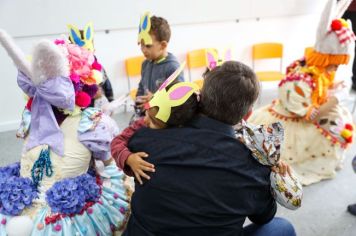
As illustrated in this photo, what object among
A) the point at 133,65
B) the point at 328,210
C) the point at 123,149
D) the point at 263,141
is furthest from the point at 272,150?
the point at 133,65

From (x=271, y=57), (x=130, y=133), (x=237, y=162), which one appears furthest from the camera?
(x=271, y=57)

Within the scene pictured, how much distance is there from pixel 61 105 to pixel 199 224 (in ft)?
2.41

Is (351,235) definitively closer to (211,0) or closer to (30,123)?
(30,123)

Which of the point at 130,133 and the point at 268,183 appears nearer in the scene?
the point at 268,183

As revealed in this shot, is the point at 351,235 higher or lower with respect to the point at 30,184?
lower

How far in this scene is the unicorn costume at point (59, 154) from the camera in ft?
4.31

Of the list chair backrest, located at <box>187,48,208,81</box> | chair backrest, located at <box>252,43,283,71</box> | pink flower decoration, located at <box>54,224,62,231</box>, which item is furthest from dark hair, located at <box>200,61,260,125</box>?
chair backrest, located at <box>252,43,283,71</box>

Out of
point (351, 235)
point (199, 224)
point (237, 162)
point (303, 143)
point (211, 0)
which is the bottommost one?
point (351, 235)

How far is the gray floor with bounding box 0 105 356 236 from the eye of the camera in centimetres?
204

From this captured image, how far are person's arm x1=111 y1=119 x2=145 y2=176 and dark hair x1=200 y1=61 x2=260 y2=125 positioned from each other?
307 mm

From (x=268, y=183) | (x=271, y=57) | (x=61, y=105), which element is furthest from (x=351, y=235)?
(x=271, y=57)

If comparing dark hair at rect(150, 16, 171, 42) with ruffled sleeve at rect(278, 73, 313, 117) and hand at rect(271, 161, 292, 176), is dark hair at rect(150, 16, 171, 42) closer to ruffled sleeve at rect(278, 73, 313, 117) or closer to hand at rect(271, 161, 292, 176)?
ruffled sleeve at rect(278, 73, 313, 117)

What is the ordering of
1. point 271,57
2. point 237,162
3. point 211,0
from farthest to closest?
point 271,57 < point 211,0 < point 237,162

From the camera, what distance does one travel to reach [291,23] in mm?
4387
